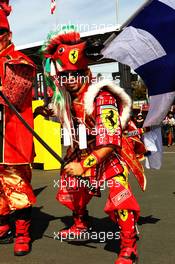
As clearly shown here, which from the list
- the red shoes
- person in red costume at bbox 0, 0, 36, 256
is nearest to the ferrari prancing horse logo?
person in red costume at bbox 0, 0, 36, 256

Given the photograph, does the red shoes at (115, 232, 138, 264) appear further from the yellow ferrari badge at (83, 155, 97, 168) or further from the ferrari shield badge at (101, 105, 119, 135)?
the ferrari shield badge at (101, 105, 119, 135)

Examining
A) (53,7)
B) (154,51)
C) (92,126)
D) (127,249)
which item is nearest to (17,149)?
(92,126)

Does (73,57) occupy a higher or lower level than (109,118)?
higher

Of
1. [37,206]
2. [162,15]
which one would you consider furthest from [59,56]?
[37,206]

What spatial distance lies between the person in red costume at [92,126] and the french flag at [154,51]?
1.70ft

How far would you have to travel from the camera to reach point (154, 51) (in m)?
2.30

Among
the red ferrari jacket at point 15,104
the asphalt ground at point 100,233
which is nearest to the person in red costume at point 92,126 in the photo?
the red ferrari jacket at point 15,104

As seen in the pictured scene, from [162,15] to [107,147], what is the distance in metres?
0.96

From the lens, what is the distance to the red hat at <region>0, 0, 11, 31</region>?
341 centimetres

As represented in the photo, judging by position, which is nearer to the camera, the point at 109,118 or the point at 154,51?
the point at 154,51

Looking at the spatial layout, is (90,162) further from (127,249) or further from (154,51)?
(154,51)

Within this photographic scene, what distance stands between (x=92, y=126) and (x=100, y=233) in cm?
115

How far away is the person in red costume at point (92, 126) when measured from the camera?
290 cm

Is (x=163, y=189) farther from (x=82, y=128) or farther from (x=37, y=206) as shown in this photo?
(x=82, y=128)
